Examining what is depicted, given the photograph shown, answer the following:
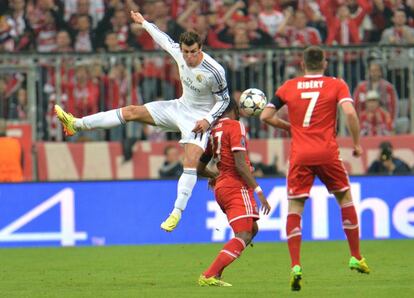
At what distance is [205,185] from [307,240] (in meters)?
1.86

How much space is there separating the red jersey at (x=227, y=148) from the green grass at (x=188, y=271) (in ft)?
3.53

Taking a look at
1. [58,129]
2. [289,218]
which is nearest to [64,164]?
[58,129]

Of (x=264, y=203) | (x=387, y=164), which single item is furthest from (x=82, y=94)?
(x=264, y=203)

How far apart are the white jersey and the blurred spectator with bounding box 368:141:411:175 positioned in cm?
691

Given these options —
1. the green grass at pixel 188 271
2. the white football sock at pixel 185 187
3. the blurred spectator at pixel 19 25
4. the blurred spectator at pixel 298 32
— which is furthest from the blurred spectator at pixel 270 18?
the white football sock at pixel 185 187

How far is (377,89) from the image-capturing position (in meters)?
20.6

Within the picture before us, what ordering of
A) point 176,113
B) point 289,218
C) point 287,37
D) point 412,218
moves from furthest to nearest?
point 287,37
point 412,218
point 176,113
point 289,218

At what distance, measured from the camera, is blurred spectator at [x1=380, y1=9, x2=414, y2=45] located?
2169cm

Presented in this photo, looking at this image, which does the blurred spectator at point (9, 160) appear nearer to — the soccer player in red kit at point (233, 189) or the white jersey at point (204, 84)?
the white jersey at point (204, 84)

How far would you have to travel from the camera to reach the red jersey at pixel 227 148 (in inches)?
488

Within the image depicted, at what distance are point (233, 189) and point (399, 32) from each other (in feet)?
33.3

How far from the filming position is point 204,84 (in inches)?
539

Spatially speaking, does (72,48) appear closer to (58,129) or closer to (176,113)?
(58,129)

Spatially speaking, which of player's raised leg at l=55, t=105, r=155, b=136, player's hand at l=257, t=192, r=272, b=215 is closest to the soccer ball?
player's raised leg at l=55, t=105, r=155, b=136
